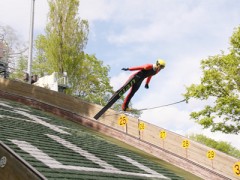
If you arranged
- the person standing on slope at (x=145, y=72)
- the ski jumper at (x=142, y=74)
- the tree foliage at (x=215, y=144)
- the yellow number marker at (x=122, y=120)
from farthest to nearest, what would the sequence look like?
the tree foliage at (x=215, y=144) → the yellow number marker at (x=122, y=120) → the ski jumper at (x=142, y=74) → the person standing on slope at (x=145, y=72)

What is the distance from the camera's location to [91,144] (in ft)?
37.6

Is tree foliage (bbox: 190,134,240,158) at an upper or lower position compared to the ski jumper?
lower

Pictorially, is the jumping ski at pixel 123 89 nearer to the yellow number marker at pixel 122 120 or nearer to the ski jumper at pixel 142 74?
the ski jumper at pixel 142 74

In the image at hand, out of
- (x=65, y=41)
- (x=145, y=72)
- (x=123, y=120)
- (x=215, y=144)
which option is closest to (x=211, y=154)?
(x=145, y=72)

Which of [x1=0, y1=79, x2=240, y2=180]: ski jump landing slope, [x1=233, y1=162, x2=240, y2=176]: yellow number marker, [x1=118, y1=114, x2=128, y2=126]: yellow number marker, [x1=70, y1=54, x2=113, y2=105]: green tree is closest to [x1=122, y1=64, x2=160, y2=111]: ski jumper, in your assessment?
[x1=118, y1=114, x2=128, y2=126]: yellow number marker

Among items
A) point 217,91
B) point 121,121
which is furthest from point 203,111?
point 121,121

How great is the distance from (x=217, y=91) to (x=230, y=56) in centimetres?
278

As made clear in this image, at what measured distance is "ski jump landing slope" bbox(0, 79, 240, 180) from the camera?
7.69 m

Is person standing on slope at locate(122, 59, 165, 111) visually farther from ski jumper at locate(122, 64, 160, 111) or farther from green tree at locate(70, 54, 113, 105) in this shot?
green tree at locate(70, 54, 113, 105)

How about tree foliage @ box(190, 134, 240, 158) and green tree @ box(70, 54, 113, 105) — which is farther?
tree foliage @ box(190, 134, 240, 158)

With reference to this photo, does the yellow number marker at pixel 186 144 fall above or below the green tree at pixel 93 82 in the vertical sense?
below

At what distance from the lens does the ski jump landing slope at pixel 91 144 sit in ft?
25.2

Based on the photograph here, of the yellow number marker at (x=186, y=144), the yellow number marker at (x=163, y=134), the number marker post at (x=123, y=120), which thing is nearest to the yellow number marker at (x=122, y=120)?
the number marker post at (x=123, y=120)

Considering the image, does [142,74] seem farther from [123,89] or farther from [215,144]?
[215,144]
